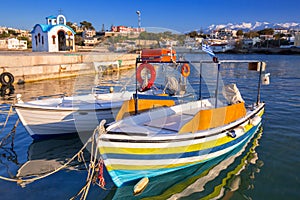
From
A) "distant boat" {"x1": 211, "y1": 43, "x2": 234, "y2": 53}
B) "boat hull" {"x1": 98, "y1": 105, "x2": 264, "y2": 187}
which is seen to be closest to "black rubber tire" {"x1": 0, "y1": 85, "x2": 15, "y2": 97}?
"boat hull" {"x1": 98, "y1": 105, "x2": 264, "y2": 187}

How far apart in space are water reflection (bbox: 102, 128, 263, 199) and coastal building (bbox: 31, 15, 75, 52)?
3731cm

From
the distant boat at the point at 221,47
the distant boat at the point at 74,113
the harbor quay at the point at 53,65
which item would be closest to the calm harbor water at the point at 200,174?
the distant boat at the point at 74,113

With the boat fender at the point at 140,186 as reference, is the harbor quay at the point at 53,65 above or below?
above

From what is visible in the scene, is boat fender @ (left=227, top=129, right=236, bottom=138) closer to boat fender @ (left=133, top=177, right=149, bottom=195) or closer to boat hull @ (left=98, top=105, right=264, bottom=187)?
boat hull @ (left=98, top=105, right=264, bottom=187)

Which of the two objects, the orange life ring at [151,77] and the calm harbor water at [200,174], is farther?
the orange life ring at [151,77]

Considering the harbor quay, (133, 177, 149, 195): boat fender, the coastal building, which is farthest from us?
the coastal building

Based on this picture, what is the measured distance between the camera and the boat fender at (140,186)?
5.71 metres

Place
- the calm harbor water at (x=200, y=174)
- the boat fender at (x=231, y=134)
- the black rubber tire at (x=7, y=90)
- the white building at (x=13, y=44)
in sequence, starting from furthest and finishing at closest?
the white building at (x=13, y=44), the black rubber tire at (x=7, y=90), the boat fender at (x=231, y=134), the calm harbor water at (x=200, y=174)

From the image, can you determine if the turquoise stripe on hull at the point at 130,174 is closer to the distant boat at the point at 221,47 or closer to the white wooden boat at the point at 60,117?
the white wooden boat at the point at 60,117

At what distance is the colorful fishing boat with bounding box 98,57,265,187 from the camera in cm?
546

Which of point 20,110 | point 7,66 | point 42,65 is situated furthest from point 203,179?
point 42,65

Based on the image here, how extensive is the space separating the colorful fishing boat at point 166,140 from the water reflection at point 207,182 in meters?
0.21

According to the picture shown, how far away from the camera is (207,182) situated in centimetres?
634

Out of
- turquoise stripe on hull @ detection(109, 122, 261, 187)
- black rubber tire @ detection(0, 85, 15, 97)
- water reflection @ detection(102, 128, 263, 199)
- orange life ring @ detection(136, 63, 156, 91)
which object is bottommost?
water reflection @ detection(102, 128, 263, 199)
